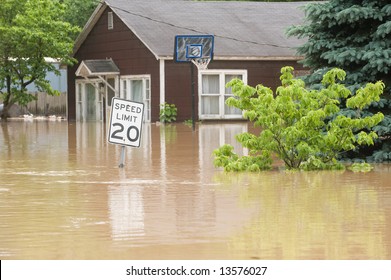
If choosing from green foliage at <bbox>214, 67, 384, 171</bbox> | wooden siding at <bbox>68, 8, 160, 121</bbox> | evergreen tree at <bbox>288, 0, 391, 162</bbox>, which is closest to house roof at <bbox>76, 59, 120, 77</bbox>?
wooden siding at <bbox>68, 8, 160, 121</bbox>

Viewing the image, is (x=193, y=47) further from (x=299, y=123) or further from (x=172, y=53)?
(x=299, y=123)

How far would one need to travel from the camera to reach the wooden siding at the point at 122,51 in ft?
166

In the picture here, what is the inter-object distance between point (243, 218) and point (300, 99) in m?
6.91

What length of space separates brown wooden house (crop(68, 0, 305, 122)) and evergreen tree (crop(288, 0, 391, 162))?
2690cm

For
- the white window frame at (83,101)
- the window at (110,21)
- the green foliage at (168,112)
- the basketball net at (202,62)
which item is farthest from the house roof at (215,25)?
the green foliage at (168,112)

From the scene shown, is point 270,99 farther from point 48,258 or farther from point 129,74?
point 129,74

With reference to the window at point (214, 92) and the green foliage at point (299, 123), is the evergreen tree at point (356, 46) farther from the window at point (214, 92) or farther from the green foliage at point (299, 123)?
the window at point (214, 92)

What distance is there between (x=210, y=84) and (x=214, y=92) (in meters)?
0.45

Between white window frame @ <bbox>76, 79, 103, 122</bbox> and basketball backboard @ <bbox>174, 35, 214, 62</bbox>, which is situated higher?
basketball backboard @ <bbox>174, 35, 214, 62</bbox>

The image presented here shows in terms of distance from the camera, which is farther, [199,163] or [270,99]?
[199,163]

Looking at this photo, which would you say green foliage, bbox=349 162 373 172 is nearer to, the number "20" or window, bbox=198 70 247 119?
the number "20"

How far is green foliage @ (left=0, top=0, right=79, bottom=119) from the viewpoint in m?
53.9
